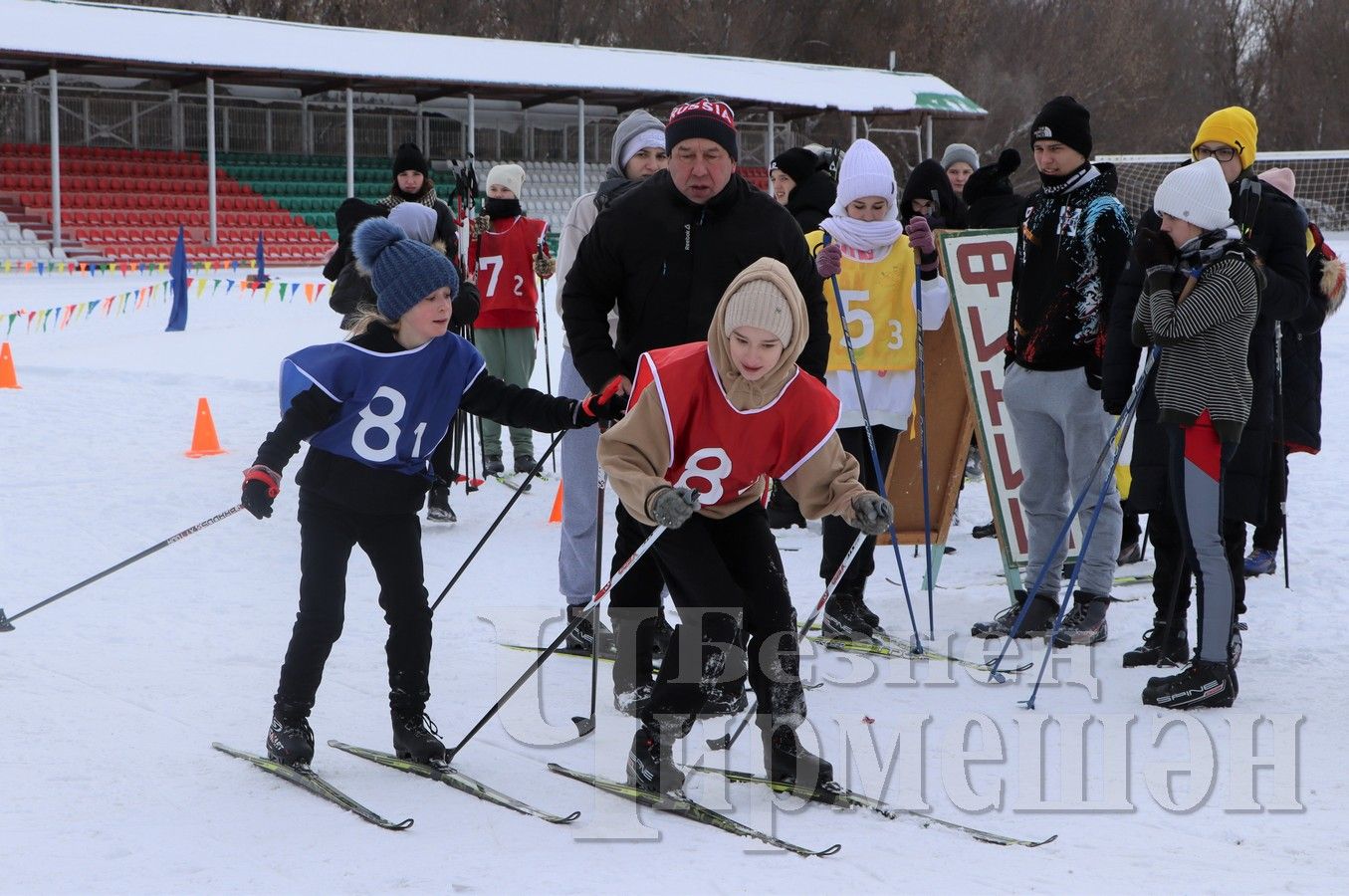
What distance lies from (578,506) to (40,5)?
75.3ft

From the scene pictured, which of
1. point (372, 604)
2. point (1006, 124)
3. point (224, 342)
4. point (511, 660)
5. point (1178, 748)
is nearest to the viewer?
point (1178, 748)

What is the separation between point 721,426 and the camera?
143 inches

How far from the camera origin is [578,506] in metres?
5.14

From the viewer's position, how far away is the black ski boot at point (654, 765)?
367 cm

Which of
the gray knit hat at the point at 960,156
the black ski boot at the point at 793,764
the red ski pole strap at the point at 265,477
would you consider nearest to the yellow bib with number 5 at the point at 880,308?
the black ski boot at the point at 793,764

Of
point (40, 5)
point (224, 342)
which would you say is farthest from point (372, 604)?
point (40, 5)

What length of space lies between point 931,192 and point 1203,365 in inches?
118

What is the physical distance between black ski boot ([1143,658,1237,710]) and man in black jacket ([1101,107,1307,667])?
196 mm

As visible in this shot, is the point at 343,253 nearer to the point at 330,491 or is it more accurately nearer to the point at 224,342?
the point at 330,491

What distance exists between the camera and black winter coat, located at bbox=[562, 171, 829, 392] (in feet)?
14.0

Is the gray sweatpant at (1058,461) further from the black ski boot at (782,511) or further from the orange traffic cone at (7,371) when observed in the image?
the orange traffic cone at (7,371)

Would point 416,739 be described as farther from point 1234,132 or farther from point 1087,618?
point 1234,132

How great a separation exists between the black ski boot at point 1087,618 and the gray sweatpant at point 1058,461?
3 cm

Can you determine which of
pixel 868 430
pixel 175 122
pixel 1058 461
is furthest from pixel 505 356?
pixel 175 122
